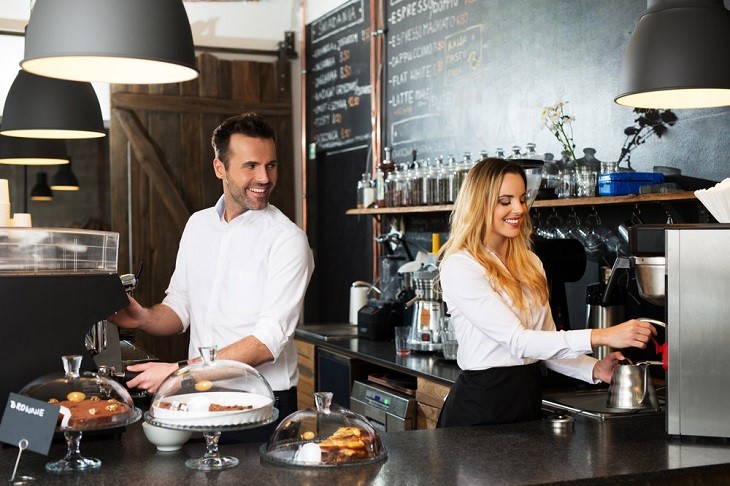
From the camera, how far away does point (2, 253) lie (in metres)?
2.39

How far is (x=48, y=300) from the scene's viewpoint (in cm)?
239

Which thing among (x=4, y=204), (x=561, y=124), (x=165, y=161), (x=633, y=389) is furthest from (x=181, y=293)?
(x=165, y=161)

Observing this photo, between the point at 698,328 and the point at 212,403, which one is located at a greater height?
the point at 698,328

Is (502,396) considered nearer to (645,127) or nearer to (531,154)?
(645,127)

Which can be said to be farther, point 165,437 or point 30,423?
point 165,437

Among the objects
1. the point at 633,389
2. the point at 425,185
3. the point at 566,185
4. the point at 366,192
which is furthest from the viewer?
the point at 366,192

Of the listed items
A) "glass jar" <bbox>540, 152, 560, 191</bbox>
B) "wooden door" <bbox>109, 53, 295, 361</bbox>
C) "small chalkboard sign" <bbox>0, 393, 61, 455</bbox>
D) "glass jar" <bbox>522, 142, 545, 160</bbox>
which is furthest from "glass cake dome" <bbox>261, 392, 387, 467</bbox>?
"wooden door" <bbox>109, 53, 295, 361</bbox>

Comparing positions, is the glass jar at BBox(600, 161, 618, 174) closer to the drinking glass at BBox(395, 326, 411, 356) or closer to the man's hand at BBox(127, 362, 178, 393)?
the drinking glass at BBox(395, 326, 411, 356)

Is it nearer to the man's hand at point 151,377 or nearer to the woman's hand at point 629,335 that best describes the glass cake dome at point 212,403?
the man's hand at point 151,377

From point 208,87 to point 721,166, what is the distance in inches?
176

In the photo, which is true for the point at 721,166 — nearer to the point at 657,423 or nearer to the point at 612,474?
the point at 657,423

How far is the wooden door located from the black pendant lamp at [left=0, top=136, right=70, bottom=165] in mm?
1566

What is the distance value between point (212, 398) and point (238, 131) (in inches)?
45.7

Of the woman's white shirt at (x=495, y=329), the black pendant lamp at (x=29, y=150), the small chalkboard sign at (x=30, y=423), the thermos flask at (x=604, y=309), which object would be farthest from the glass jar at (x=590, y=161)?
the black pendant lamp at (x=29, y=150)
